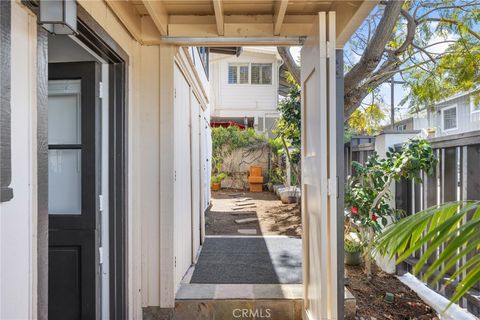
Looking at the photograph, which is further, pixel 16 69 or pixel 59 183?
pixel 59 183

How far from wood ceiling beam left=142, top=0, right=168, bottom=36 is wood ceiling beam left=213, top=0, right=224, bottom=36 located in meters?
0.39

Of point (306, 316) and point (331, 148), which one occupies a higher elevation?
point (331, 148)

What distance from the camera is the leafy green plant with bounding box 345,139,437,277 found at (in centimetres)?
284

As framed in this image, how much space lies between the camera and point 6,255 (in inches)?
44.5

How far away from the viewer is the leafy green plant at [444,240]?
784 millimetres

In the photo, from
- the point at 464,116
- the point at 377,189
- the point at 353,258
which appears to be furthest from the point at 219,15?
the point at 464,116

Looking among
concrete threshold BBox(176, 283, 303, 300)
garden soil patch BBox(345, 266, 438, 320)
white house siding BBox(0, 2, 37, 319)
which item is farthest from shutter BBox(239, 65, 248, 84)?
white house siding BBox(0, 2, 37, 319)

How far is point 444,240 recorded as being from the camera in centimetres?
82

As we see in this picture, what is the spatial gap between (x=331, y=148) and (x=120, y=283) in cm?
172

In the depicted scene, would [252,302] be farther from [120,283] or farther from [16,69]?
[16,69]

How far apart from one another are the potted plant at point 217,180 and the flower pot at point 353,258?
23.5 ft

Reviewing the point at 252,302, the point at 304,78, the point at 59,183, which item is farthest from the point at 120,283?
the point at 304,78

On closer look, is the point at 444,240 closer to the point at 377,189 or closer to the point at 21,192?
the point at 21,192

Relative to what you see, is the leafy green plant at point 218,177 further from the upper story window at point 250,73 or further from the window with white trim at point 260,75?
the window with white trim at point 260,75
